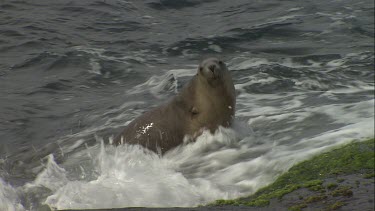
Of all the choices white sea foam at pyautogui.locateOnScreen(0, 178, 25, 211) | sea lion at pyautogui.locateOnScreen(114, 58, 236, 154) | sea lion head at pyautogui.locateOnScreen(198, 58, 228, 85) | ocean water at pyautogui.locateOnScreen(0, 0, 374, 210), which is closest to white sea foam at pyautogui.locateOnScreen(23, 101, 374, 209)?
ocean water at pyautogui.locateOnScreen(0, 0, 374, 210)

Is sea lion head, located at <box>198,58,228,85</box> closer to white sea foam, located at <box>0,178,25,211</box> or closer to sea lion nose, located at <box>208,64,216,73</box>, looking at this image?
sea lion nose, located at <box>208,64,216,73</box>

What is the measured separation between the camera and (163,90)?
10984 millimetres

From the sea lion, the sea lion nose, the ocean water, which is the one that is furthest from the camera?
the sea lion

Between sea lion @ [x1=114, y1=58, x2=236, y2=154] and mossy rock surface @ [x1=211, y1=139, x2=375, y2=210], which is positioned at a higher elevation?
mossy rock surface @ [x1=211, y1=139, x2=375, y2=210]

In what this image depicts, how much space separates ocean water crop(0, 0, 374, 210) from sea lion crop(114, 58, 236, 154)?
164 millimetres

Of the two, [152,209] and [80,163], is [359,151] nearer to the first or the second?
[152,209]

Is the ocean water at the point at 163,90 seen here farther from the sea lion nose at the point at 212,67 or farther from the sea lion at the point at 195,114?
the sea lion nose at the point at 212,67

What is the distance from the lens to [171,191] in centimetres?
547

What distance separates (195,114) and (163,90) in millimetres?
3255

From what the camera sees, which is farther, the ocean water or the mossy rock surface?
the ocean water

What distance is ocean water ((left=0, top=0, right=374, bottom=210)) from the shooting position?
5.91 metres

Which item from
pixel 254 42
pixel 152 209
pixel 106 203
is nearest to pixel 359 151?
pixel 152 209

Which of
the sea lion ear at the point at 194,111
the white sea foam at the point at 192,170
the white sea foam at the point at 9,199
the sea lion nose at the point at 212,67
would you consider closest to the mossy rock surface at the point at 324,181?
the white sea foam at the point at 192,170

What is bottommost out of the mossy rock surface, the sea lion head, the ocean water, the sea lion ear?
the ocean water
